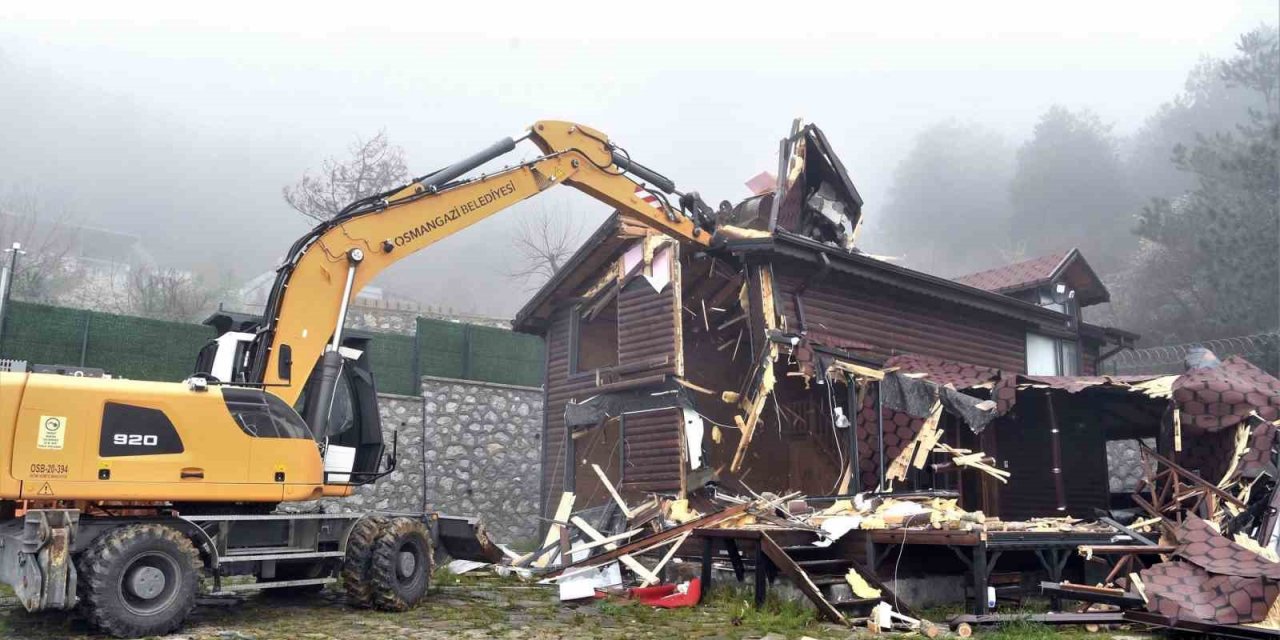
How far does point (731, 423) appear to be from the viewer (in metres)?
17.2

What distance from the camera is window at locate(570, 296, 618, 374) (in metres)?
18.0

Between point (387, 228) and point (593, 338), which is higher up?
point (387, 228)

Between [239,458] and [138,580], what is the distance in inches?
57.3

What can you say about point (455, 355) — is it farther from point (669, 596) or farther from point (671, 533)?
point (669, 596)

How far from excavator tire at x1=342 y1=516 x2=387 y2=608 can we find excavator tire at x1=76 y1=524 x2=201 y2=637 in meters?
1.79

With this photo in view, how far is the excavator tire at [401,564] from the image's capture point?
10.3 m

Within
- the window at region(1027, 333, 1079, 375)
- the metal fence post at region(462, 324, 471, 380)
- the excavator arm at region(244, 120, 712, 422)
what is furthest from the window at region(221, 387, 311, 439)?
the window at region(1027, 333, 1079, 375)

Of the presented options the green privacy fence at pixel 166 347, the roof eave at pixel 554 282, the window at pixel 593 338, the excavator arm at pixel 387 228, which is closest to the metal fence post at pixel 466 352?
the green privacy fence at pixel 166 347

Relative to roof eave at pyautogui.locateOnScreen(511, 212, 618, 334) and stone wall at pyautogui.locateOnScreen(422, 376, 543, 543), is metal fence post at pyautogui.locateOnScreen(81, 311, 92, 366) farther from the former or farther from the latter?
roof eave at pyautogui.locateOnScreen(511, 212, 618, 334)

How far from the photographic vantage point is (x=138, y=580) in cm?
848

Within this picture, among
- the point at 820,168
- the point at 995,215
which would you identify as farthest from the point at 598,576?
the point at 995,215

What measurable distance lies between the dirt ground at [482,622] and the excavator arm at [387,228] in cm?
220

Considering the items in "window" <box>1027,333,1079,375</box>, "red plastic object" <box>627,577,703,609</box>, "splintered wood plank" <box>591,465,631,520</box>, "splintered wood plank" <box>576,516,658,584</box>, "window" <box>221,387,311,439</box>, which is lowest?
"red plastic object" <box>627,577,703,609</box>

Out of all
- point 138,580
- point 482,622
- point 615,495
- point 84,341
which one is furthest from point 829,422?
point 84,341
